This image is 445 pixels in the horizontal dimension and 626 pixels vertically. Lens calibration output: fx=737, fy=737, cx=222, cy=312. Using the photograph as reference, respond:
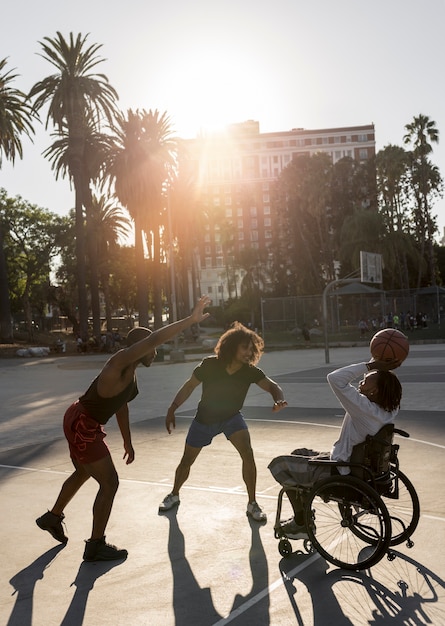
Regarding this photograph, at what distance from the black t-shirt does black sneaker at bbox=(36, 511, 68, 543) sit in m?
1.51

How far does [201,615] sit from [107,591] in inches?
29.9

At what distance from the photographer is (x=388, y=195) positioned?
2552 inches

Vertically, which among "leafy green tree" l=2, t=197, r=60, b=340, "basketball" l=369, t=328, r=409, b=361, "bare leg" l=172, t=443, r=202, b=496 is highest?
"leafy green tree" l=2, t=197, r=60, b=340

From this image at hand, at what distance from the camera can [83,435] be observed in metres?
5.29

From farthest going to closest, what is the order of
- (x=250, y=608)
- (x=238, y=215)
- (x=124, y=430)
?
(x=238, y=215) < (x=124, y=430) < (x=250, y=608)

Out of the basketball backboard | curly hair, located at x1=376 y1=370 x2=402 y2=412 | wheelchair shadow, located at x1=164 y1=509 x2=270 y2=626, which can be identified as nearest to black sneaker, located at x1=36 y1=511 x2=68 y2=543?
wheelchair shadow, located at x1=164 y1=509 x2=270 y2=626

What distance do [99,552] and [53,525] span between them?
584mm

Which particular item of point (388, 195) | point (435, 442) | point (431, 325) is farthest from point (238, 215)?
point (435, 442)

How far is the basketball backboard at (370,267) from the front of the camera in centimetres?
4053

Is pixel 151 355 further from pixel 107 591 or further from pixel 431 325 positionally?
pixel 431 325

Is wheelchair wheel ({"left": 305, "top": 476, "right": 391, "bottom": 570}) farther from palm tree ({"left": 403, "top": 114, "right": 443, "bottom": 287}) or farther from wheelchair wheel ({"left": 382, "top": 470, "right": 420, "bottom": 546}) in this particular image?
palm tree ({"left": 403, "top": 114, "right": 443, "bottom": 287})

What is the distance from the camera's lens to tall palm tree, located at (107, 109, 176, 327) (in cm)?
4809

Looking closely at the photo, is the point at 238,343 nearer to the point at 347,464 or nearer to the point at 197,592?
the point at 347,464

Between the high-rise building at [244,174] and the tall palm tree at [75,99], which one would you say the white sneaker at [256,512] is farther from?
the high-rise building at [244,174]
